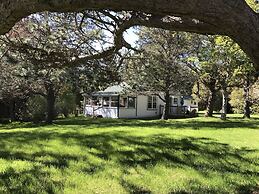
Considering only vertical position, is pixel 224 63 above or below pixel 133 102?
above

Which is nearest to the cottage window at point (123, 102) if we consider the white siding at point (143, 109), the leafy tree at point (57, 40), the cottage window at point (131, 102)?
the cottage window at point (131, 102)

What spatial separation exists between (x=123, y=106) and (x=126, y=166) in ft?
121

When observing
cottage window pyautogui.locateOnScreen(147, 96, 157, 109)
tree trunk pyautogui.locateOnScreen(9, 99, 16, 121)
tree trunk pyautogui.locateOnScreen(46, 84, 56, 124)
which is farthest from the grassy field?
cottage window pyautogui.locateOnScreen(147, 96, 157, 109)

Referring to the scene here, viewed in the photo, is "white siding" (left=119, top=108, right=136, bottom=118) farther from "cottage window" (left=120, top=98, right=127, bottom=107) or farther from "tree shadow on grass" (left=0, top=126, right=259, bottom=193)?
"tree shadow on grass" (left=0, top=126, right=259, bottom=193)

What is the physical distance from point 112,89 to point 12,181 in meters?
40.6

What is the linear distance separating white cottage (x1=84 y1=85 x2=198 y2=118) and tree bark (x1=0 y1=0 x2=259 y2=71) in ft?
132

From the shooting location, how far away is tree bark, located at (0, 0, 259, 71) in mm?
3945

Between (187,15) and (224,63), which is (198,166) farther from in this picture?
(224,63)

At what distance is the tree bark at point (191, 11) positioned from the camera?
3945 millimetres

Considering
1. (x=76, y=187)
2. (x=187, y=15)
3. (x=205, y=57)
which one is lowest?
(x=76, y=187)

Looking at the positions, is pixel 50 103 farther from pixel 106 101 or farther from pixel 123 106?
pixel 106 101

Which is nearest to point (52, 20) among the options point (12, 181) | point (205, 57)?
point (12, 181)

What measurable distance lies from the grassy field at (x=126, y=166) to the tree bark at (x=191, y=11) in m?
4.44

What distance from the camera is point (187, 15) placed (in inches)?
165
